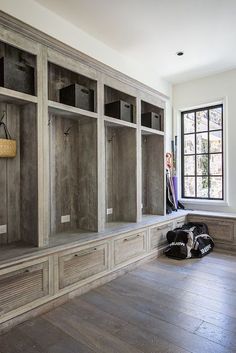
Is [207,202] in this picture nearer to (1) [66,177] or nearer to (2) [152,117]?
(2) [152,117]

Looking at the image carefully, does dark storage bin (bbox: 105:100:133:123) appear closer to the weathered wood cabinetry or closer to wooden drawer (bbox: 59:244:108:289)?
wooden drawer (bbox: 59:244:108:289)

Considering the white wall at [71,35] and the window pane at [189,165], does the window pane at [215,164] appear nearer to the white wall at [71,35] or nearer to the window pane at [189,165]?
the window pane at [189,165]

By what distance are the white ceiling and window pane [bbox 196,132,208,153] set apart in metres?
1.31

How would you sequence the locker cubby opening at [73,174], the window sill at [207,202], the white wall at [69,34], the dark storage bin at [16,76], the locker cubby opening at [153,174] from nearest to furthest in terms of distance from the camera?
the dark storage bin at [16,76]
the white wall at [69,34]
the locker cubby opening at [73,174]
the locker cubby opening at [153,174]
the window sill at [207,202]

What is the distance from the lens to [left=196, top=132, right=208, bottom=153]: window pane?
5070 mm

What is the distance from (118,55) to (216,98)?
80.9 inches

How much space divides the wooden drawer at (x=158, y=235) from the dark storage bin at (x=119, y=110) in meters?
1.75

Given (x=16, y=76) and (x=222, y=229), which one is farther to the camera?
(x=222, y=229)

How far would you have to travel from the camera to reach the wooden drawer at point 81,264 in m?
2.57

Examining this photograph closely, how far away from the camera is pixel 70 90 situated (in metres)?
3.00

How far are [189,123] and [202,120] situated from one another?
285 mm

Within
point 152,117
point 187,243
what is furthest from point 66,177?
point 187,243

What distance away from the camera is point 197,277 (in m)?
3.18

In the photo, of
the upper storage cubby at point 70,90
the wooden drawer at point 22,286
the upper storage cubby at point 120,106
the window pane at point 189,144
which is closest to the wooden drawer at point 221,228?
the window pane at point 189,144
